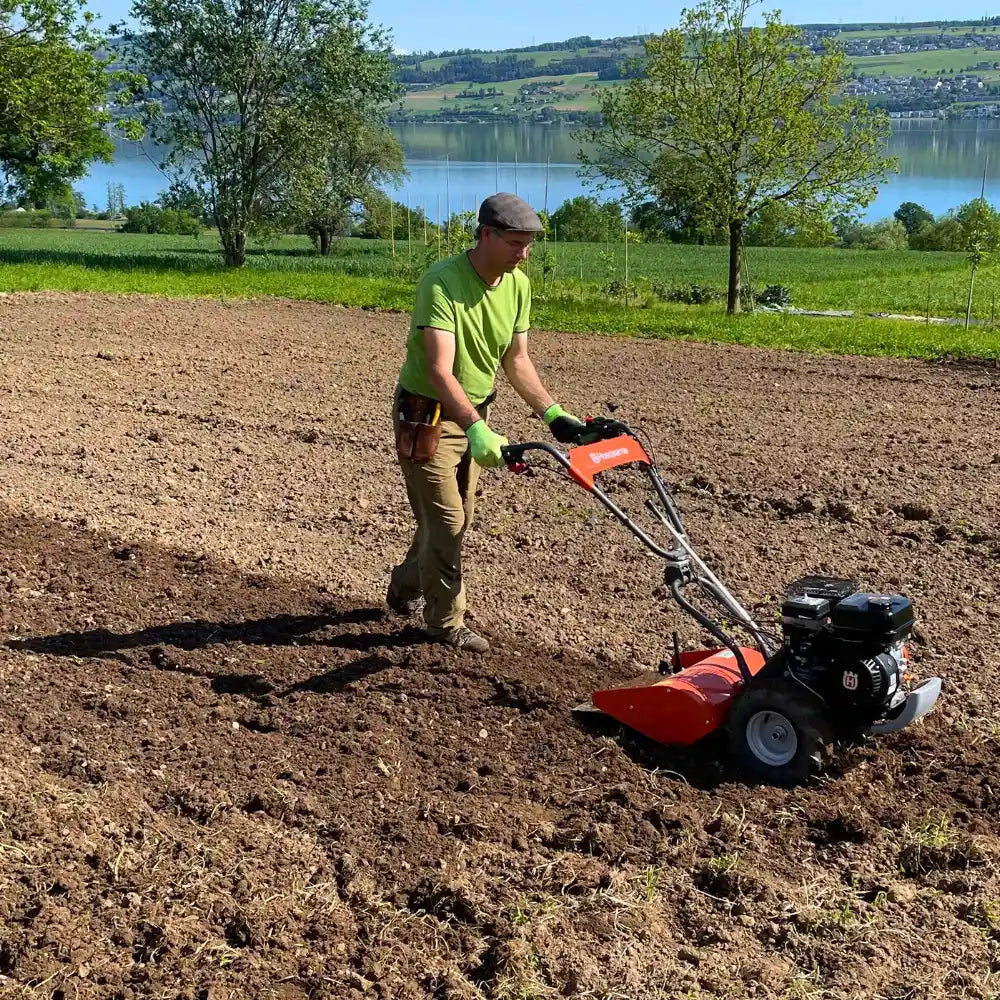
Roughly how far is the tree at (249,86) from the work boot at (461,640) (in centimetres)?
2243

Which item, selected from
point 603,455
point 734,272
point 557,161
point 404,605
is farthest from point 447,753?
point 557,161

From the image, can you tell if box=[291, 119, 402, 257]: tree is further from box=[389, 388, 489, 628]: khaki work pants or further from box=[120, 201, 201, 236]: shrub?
box=[120, 201, 201, 236]: shrub

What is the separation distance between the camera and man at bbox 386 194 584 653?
4371 millimetres

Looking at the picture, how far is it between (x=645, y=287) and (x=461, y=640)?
1955 centimetres

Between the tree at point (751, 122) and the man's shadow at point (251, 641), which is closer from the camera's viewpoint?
the man's shadow at point (251, 641)

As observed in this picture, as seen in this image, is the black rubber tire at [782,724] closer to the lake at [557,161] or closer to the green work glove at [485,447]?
the green work glove at [485,447]

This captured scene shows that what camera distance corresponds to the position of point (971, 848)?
3566 millimetres

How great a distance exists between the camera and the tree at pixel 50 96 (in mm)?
23547

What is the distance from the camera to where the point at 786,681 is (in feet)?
12.5

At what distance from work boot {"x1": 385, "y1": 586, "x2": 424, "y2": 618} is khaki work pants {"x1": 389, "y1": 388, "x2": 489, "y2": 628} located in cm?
38

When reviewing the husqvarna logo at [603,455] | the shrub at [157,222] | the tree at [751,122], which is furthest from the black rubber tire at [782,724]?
the shrub at [157,222]

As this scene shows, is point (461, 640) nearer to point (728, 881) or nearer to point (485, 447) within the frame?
point (485, 447)

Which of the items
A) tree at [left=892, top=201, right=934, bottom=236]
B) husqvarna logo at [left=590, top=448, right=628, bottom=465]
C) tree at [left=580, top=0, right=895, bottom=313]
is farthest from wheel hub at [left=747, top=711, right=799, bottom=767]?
tree at [left=892, top=201, right=934, bottom=236]

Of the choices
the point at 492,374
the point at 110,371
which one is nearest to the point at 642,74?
the point at 110,371
